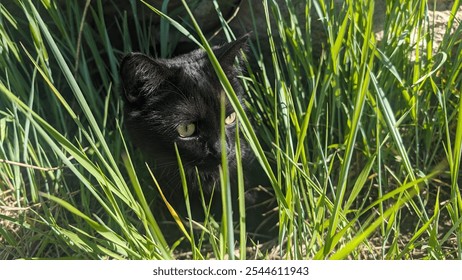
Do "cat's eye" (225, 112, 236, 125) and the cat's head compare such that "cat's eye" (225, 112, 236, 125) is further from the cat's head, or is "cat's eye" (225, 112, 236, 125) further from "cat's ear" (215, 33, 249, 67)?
"cat's ear" (215, 33, 249, 67)

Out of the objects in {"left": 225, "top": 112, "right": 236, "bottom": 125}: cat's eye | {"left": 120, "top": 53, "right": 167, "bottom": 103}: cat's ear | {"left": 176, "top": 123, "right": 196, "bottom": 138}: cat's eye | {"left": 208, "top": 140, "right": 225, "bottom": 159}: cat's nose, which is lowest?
{"left": 208, "top": 140, "right": 225, "bottom": 159}: cat's nose

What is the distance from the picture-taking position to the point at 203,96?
132 centimetres

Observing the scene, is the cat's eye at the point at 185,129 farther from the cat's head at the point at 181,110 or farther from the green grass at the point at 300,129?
the green grass at the point at 300,129

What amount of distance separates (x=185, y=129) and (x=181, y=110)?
0.16 ft

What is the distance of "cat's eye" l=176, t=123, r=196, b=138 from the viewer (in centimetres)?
130

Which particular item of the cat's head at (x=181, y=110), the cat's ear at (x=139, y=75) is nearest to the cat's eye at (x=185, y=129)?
the cat's head at (x=181, y=110)

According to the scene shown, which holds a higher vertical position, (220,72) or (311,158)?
(220,72)

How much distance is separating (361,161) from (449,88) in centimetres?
30

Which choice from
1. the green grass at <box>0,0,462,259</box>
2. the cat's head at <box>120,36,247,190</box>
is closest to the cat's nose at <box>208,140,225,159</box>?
the cat's head at <box>120,36,247,190</box>

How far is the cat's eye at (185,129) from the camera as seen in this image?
1304 millimetres

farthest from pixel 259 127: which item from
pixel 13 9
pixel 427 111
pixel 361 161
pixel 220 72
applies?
pixel 13 9

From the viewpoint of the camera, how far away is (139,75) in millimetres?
1250

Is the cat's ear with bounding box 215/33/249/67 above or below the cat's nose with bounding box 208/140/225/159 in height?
above

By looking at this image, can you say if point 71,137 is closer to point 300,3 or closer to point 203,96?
point 203,96
